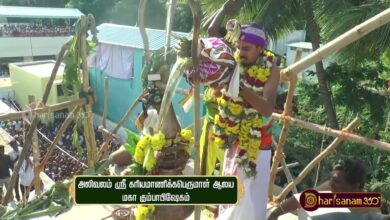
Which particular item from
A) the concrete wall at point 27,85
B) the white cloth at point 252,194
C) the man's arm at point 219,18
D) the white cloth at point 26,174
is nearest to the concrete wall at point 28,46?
the concrete wall at point 27,85

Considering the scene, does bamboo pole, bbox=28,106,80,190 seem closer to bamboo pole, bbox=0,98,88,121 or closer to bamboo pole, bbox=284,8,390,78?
bamboo pole, bbox=0,98,88,121

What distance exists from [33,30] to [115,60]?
10.5 metres

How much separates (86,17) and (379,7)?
396cm

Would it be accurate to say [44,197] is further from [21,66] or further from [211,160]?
[21,66]

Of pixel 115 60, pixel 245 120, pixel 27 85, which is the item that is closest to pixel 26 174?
pixel 245 120

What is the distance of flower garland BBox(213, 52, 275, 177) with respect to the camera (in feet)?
9.42

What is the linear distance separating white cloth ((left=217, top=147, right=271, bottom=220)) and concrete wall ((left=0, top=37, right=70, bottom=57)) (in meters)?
21.7

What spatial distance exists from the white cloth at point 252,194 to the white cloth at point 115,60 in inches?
456

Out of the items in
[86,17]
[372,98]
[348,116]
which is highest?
[86,17]

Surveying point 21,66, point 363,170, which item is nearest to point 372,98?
point 363,170

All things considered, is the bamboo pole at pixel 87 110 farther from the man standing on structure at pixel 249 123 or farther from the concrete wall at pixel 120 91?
the concrete wall at pixel 120 91

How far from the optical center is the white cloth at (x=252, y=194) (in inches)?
119

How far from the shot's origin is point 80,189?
8.16ft

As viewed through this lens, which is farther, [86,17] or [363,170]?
[86,17]
